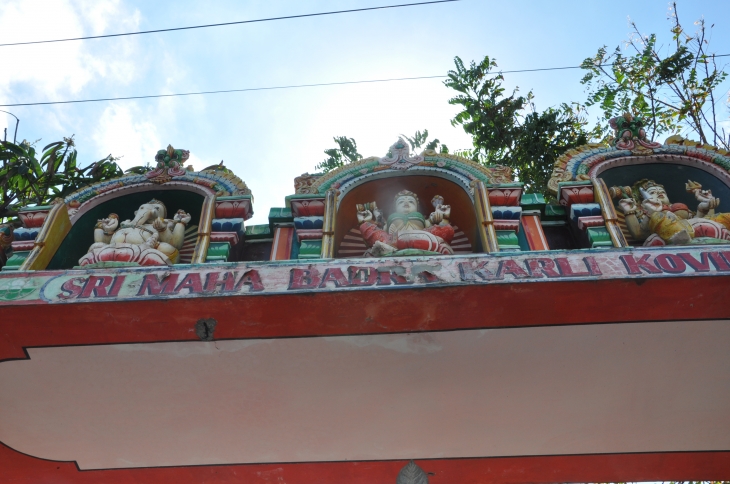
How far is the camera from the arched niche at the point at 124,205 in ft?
24.5

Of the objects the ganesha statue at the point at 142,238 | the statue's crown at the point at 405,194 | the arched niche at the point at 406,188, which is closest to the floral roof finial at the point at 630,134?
the arched niche at the point at 406,188

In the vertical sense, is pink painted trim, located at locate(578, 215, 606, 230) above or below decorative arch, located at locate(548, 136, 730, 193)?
below

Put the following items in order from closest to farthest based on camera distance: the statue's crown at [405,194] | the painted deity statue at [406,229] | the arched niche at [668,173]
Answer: the painted deity statue at [406,229] → the statue's crown at [405,194] → the arched niche at [668,173]

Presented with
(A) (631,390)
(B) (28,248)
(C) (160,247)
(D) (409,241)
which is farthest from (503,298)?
(B) (28,248)

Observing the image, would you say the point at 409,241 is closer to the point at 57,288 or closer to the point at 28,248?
the point at 57,288

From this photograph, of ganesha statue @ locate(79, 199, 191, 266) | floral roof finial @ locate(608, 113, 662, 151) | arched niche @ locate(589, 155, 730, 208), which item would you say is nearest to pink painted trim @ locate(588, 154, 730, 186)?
arched niche @ locate(589, 155, 730, 208)

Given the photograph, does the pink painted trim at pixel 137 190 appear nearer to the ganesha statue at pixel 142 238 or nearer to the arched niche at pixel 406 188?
the ganesha statue at pixel 142 238

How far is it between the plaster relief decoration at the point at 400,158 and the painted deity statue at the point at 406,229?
32 cm

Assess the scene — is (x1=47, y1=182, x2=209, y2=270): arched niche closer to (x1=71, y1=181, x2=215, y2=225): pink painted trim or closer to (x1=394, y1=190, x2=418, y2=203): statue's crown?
(x1=71, y1=181, x2=215, y2=225): pink painted trim

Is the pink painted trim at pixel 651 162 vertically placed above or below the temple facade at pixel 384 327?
above

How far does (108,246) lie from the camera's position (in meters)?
6.54

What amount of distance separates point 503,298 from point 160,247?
11.1 ft

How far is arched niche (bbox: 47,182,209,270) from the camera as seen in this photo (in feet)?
24.5

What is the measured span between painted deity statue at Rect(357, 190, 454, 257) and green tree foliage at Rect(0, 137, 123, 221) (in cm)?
391
